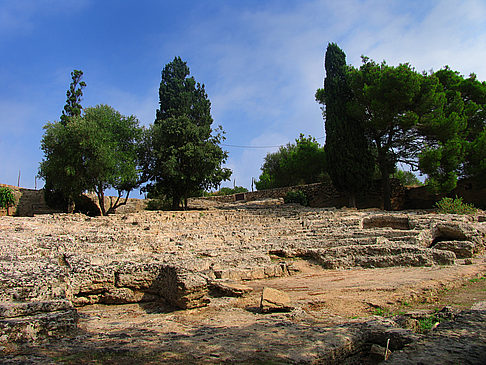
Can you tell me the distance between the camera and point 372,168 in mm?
20781

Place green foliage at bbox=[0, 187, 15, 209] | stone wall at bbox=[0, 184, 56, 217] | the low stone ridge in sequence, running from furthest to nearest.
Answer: stone wall at bbox=[0, 184, 56, 217]
green foliage at bbox=[0, 187, 15, 209]
the low stone ridge

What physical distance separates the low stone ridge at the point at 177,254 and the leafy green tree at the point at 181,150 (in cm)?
465

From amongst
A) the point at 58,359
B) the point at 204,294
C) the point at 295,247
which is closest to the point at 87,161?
the point at 295,247

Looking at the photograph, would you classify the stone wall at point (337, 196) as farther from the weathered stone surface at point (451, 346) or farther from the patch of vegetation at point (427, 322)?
the weathered stone surface at point (451, 346)

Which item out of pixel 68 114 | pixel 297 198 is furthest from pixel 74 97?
pixel 297 198

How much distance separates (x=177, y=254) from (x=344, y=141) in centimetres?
1594

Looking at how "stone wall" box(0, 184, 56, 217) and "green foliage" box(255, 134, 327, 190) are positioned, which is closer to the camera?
"stone wall" box(0, 184, 56, 217)

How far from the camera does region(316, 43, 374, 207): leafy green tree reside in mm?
20531

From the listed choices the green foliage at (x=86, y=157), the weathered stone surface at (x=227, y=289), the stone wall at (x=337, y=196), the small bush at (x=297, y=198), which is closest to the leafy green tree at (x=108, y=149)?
the green foliage at (x=86, y=157)

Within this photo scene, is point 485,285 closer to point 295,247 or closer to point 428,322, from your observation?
point 428,322

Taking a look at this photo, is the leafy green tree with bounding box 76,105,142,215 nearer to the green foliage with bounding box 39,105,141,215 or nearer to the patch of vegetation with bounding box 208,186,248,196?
the green foliage with bounding box 39,105,141,215

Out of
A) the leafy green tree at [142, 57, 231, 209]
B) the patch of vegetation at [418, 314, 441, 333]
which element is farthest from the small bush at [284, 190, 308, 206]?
the patch of vegetation at [418, 314, 441, 333]

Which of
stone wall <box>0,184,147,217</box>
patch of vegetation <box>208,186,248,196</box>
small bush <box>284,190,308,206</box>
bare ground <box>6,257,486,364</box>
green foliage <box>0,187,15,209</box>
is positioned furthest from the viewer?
patch of vegetation <box>208,186,248,196</box>

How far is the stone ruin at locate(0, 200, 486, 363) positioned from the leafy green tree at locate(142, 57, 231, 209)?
5.01 m
